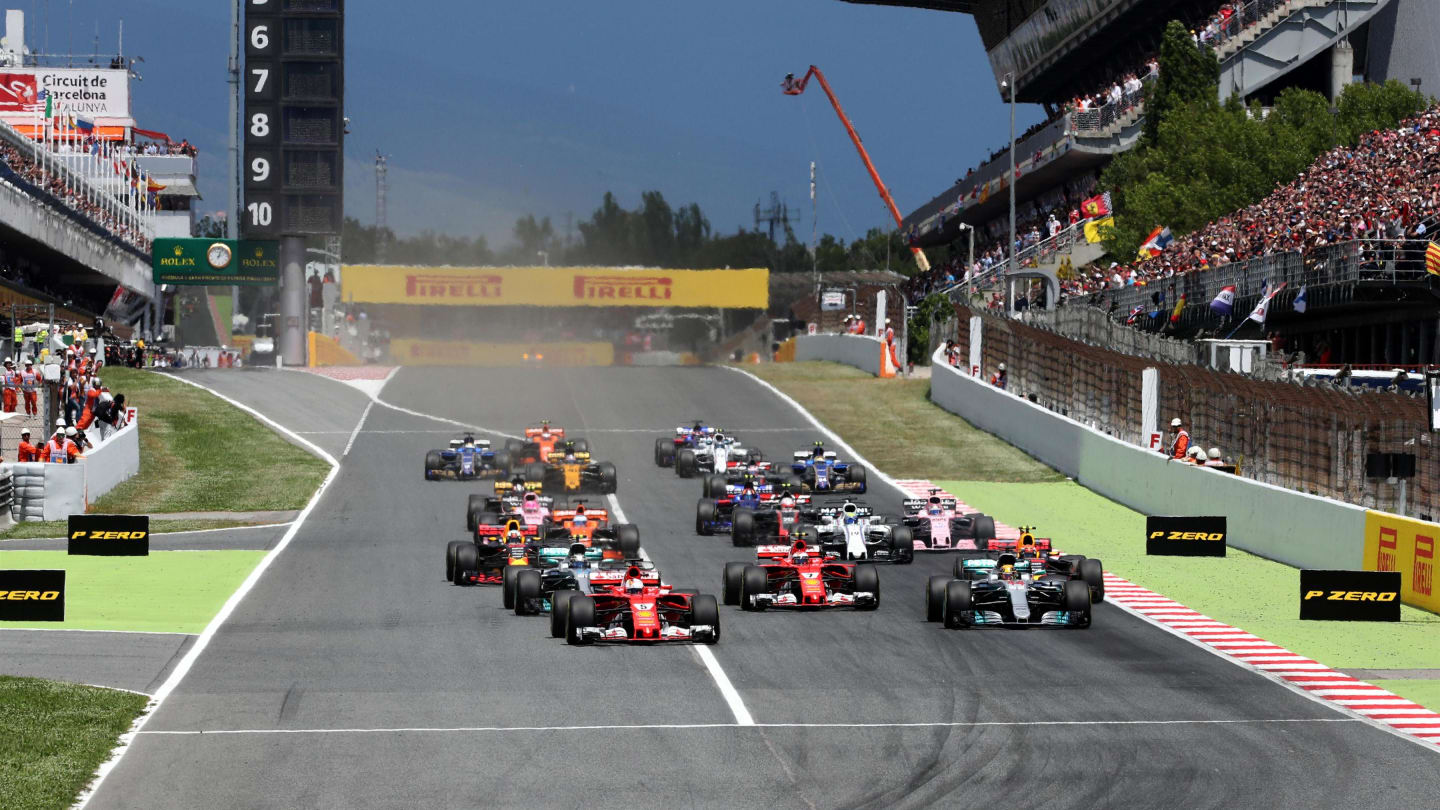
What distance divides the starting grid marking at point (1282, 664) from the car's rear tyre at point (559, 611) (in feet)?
25.0

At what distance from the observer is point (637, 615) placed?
21828 millimetres

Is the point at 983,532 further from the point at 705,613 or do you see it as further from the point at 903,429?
the point at 903,429

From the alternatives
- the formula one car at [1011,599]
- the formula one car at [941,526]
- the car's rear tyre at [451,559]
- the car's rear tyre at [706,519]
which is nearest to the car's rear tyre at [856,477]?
the car's rear tyre at [706,519]

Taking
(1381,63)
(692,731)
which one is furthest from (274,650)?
(1381,63)

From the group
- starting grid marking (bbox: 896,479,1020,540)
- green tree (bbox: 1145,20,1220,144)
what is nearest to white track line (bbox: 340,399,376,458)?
starting grid marking (bbox: 896,479,1020,540)

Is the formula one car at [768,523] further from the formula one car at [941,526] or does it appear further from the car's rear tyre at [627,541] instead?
the car's rear tyre at [627,541]

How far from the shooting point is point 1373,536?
26156 mm

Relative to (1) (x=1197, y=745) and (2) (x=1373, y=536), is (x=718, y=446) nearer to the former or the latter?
(2) (x=1373, y=536)

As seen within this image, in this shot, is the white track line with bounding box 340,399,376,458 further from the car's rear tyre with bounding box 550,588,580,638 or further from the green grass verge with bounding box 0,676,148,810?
the green grass verge with bounding box 0,676,148,810

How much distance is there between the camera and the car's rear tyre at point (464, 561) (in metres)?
26.9

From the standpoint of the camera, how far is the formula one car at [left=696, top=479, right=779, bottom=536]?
32.8 metres

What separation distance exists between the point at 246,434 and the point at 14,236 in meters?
25.1

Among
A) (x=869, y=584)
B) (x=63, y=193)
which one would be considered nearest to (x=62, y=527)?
(x=869, y=584)

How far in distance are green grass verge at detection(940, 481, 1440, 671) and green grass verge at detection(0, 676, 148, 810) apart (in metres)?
13.0
